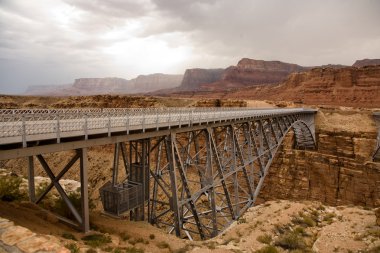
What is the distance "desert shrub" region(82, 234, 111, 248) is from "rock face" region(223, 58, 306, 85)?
519 feet

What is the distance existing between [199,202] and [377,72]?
7276 cm

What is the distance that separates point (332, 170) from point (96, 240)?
1498 inches

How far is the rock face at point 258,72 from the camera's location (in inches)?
6457

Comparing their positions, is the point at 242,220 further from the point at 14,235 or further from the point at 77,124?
the point at 14,235

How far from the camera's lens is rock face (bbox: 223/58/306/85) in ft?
538

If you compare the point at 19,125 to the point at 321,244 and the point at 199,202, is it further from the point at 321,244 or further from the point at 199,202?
the point at 199,202

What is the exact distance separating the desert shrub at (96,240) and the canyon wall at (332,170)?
34617mm

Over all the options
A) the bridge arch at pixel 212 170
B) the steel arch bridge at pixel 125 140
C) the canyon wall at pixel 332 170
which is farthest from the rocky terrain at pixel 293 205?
the bridge arch at pixel 212 170

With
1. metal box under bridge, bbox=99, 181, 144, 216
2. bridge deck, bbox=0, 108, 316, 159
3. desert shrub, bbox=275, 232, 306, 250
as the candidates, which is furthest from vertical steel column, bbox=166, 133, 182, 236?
desert shrub, bbox=275, 232, 306, 250

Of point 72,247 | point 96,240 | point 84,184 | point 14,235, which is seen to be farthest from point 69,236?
point 14,235

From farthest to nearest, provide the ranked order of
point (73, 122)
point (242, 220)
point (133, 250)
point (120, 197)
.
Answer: point (242, 220)
point (120, 197)
point (73, 122)
point (133, 250)

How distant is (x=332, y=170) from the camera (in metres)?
39.0

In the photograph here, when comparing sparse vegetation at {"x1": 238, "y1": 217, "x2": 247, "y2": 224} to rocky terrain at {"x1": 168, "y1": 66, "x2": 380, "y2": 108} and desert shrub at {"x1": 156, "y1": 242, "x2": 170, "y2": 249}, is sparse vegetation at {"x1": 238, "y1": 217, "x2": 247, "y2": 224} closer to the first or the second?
desert shrub at {"x1": 156, "y1": 242, "x2": 170, "y2": 249}

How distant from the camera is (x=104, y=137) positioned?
11.2 m
